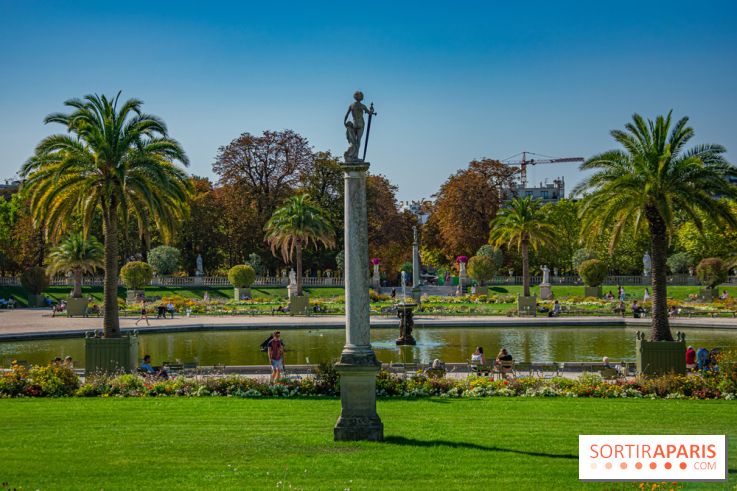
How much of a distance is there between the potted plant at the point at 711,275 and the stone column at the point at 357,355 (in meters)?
48.2

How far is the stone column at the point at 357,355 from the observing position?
494 inches

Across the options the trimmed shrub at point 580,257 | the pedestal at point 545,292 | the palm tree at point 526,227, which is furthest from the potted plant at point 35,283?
the trimmed shrub at point 580,257

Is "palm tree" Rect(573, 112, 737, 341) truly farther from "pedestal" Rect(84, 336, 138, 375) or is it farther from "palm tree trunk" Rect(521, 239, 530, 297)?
"palm tree trunk" Rect(521, 239, 530, 297)

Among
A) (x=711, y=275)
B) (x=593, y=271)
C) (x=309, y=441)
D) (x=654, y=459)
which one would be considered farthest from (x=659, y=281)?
(x=711, y=275)

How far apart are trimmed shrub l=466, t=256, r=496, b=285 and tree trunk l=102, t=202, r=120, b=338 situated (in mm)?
40631

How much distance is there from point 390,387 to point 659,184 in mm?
9969

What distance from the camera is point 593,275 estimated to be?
2271 inches

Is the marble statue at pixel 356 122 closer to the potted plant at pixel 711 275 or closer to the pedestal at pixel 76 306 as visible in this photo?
the pedestal at pixel 76 306

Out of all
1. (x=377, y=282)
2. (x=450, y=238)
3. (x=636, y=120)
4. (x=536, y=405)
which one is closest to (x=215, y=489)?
(x=536, y=405)

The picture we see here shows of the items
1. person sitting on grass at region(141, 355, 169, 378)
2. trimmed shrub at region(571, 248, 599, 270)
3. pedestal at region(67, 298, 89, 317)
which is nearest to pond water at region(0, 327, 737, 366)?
person sitting on grass at region(141, 355, 169, 378)

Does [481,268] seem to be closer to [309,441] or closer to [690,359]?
[690,359]

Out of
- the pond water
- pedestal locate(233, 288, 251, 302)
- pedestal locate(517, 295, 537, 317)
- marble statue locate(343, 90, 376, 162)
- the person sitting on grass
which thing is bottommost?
the pond water

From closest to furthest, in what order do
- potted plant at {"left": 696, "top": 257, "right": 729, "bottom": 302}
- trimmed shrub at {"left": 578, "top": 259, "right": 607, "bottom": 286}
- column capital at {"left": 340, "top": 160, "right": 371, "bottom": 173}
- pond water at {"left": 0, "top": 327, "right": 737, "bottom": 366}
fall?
column capital at {"left": 340, "top": 160, "right": 371, "bottom": 173}, pond water at {"left": 0, "top": 327, "right": 737, "bottom": 366}, potted plant at {"left": 696, "top": 257, "right": 729, "bottom": 302}, trimmed shrub at {"left": 578, "top": 259, "right": 607, "bottom": 286}

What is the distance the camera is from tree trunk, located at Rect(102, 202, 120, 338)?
23.3 meters
